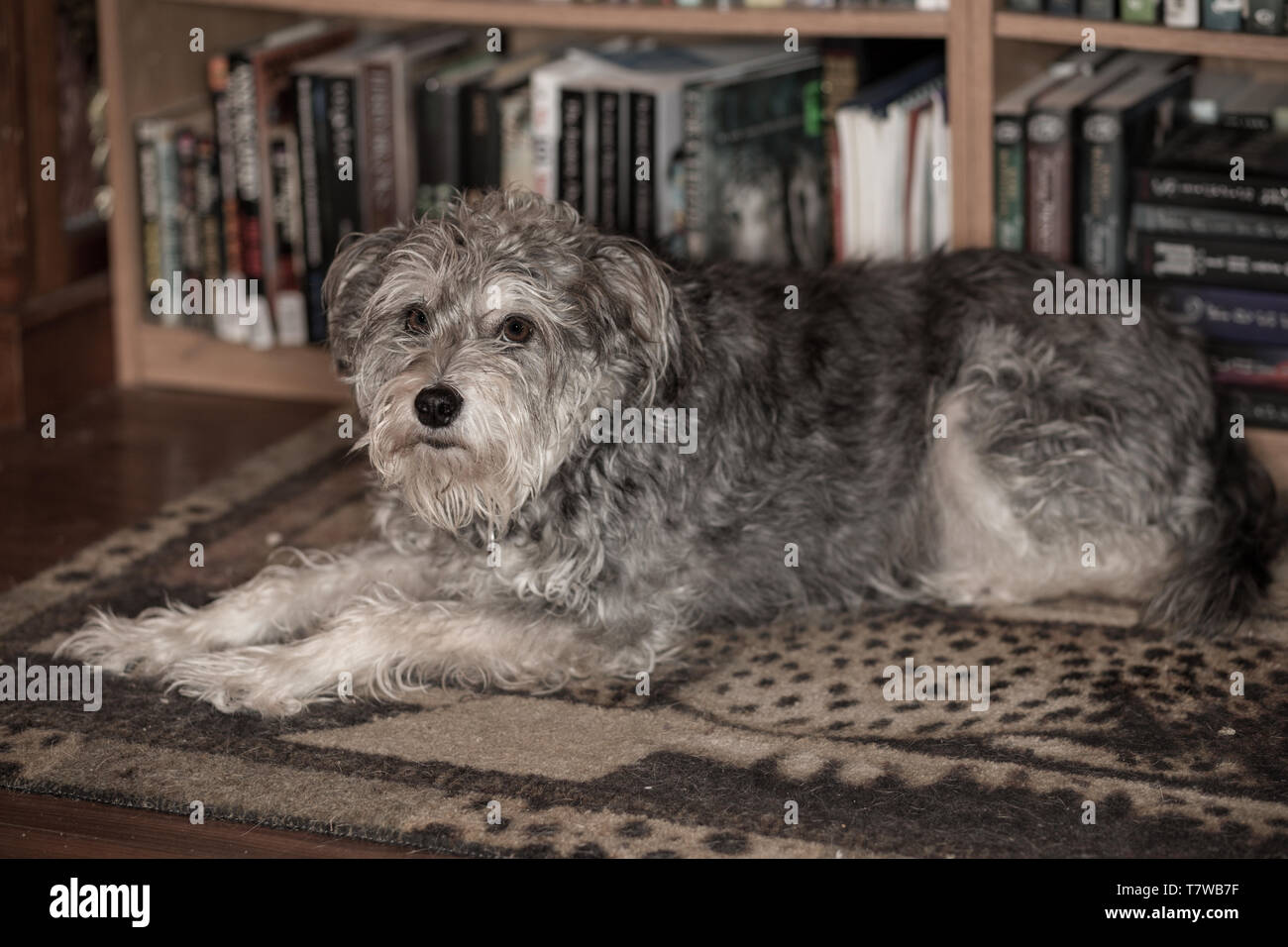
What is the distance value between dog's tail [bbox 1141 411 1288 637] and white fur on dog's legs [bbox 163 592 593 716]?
4.28ft

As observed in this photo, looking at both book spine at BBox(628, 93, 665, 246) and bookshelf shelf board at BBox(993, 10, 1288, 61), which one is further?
book spine at BBox(628, 93, 665, 246)

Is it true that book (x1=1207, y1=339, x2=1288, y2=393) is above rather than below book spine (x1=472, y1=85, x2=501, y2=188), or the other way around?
below

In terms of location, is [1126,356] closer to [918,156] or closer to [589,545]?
[918,156]

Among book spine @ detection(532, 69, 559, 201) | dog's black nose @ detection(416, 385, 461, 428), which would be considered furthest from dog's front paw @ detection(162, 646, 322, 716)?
book spine @ detection(532, 69, 559, 201)

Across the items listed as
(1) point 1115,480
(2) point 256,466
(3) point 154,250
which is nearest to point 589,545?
(1) point 1115,480

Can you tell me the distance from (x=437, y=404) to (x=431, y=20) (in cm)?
239

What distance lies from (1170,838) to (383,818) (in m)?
1.35

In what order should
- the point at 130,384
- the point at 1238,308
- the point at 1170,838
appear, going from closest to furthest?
the point at 1170,838 → the point at 1238,308 → the point at 130,384

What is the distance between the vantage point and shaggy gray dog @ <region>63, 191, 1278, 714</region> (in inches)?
126

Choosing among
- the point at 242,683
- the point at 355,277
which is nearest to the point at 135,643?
the point at 242,683

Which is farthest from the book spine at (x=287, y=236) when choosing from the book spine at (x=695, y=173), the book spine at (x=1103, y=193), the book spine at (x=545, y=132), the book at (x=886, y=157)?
the book spine at (x=1103, y=193)

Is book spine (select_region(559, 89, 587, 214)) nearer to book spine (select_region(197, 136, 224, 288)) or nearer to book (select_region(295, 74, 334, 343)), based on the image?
book (select_region(295, 74, 334, 343))

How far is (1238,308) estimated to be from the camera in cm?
431

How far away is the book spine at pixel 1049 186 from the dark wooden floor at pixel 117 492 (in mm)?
2259
